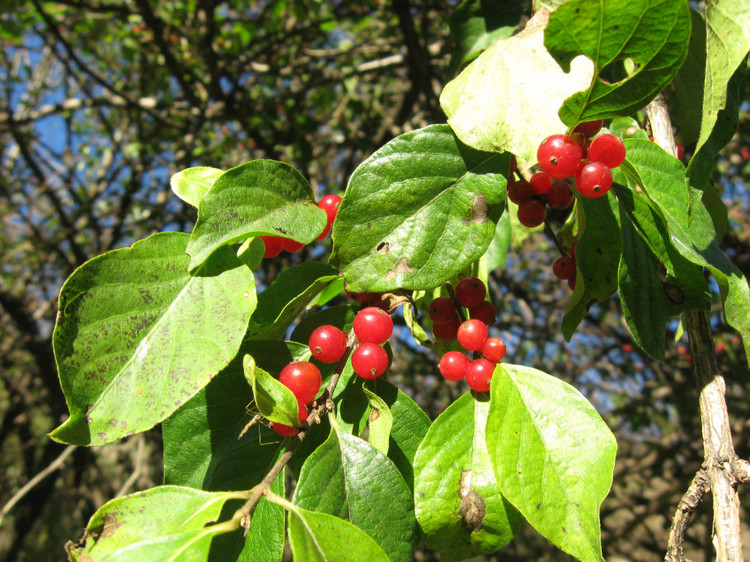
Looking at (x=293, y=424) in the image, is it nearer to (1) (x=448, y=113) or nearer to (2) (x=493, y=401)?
(2) (x=493, y=401)

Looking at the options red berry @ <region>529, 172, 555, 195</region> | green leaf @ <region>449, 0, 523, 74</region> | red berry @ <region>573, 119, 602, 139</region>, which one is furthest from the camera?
green leaf @ <region>449, 0, 523, 74</region>

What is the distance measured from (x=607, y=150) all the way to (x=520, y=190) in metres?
0.20

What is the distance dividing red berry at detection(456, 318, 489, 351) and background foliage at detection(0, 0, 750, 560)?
161 centimetres

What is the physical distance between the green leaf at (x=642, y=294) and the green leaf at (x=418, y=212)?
298mm

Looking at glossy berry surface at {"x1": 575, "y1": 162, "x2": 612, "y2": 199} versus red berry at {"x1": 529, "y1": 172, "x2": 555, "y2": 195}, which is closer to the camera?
glossy berry surface at {"x1": 575, "y1": 162, "x2": 612, "y2": 199}

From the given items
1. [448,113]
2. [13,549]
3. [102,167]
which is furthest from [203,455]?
[13,549]

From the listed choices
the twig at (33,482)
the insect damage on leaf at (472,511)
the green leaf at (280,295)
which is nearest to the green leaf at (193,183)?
the green leaf at (280,295)

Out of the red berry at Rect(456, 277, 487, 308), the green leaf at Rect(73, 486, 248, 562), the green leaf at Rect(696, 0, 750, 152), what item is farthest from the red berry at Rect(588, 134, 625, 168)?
the green leaf at Rect(73, 486, 248, 562)

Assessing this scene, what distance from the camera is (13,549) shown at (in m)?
4.79

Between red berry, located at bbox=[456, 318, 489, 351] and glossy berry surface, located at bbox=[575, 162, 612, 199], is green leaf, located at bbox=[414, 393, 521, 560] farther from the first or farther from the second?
glossy berry surface, located at bbox=[575, 162, 612, 199]

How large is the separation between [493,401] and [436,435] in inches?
4.2

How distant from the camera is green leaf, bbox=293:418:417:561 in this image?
77 centimetres

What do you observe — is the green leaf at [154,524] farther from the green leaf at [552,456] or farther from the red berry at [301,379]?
the green leaf at [552,456]

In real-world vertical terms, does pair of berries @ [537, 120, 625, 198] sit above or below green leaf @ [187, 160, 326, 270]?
below
